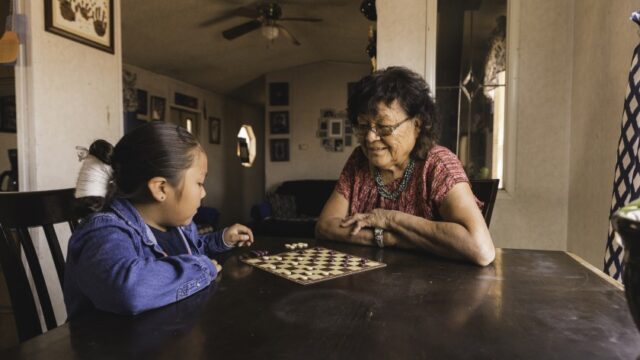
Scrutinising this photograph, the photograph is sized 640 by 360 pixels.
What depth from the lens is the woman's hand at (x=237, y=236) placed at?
4.52ft

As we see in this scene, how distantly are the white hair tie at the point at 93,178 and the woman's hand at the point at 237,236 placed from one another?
17.5 inches

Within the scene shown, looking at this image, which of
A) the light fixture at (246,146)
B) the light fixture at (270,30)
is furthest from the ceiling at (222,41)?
the light fixture at (246,146)

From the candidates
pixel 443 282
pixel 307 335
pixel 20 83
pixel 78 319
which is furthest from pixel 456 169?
pixel 20 83

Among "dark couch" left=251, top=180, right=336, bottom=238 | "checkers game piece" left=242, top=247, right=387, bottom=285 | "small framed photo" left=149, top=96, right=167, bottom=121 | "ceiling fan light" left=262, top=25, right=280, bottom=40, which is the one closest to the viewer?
"checkers game piece" left=242, top=247, right=387, bottom=285

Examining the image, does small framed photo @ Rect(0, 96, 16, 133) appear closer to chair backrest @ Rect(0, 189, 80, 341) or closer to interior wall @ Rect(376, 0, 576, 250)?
chair backrest @ Rect(0, 189, 80, 341)

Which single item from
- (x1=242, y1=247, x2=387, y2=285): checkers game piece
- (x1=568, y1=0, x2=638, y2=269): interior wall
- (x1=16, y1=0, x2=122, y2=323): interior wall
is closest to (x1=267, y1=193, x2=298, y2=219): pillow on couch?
(x1=16, y1=0, x2=122, y2=323): interior wall

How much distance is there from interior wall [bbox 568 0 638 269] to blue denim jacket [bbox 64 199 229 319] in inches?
67.7

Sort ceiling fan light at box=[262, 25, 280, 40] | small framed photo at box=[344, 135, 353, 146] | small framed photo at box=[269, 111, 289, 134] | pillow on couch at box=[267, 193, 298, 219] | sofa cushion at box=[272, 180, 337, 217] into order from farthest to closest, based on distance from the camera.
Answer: small framed photo at box=[269, 111, 289, 134] → small framed photo at box=[344, 135, 353, 146] → sofa cushion at box=[272, 180, 337, 217] → pillow on couch at box=[267, 193, 298, 219] → ceiling fan light at box=[262, 25, 280, 40]

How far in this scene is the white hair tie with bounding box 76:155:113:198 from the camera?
0.97m

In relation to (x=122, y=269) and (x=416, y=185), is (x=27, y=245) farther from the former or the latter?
(x=416, y=185)

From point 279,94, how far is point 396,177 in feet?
21.5

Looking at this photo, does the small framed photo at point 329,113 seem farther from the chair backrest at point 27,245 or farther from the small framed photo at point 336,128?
the chair backrest at point 27,245

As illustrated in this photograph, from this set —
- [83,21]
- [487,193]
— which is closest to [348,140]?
[83,21]

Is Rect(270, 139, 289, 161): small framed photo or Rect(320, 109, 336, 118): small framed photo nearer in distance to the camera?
Rect(320, 109, 336, 118): small framed photo
